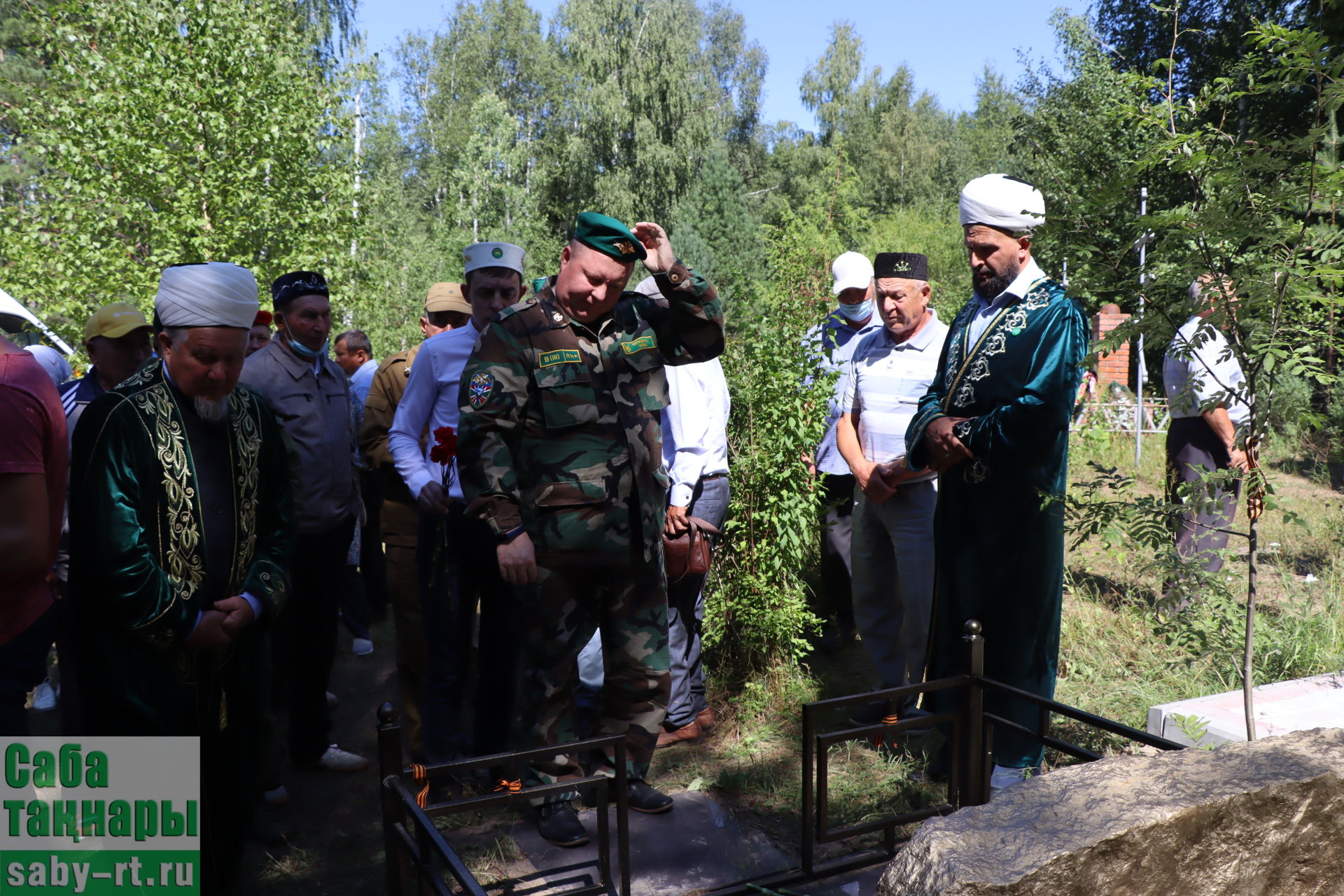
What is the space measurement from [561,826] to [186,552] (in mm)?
1556

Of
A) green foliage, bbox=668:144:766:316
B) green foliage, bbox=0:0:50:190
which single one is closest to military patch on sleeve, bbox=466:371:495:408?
green foliage, bbox=0:0:50:190

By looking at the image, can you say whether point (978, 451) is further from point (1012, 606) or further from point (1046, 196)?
point (1046, 196)

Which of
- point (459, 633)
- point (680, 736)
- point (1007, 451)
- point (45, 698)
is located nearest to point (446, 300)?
point (459, 633)

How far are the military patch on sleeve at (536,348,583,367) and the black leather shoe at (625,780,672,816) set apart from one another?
1632mm

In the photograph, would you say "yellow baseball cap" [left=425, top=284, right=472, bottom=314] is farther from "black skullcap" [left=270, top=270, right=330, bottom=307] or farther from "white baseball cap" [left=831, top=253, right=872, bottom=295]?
"white baseball cap" [left=831, top=253, right=872, bottom=295]

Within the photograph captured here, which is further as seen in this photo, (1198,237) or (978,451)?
(978,451)

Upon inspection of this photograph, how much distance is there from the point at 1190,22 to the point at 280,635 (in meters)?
26.4

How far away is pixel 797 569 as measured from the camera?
15.5 feet

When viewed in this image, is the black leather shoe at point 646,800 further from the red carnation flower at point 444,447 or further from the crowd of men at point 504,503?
the red carnation flower at point 444,447

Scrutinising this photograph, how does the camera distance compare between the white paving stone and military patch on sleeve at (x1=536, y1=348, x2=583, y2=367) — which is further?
the white paving stone

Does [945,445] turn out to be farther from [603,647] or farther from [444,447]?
[444,447]

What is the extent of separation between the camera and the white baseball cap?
5.53 m

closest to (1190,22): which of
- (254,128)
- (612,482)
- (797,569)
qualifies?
(254,128)

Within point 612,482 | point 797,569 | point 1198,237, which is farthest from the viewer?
point 797,569
